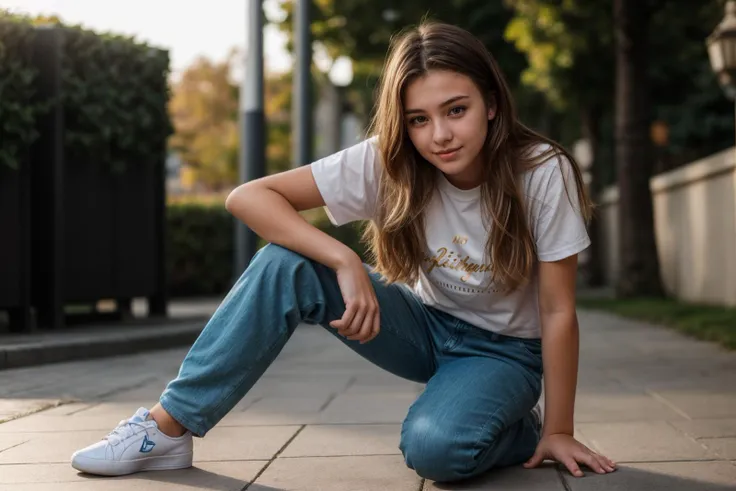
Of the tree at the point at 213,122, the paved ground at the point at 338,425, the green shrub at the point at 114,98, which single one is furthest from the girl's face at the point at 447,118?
the tree at the point at 213,122

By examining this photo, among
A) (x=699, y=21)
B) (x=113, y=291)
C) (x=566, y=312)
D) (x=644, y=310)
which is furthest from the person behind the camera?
(x=699, y=21)

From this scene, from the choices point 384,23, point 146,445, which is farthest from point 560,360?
point 384,23

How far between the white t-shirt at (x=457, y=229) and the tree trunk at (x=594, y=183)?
15.0 metres

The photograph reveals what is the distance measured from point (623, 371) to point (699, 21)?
32.8 feet

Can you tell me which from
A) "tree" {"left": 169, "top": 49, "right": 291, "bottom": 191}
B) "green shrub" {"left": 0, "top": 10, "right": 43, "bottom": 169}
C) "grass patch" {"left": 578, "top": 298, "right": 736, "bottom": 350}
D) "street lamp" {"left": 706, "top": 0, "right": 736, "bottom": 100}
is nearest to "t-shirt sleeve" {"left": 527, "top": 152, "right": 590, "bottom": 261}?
"grass patch" {"left": 578, "top": 298, "right": 736, "bottom": 350}

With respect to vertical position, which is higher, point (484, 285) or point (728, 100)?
point (728, 100)

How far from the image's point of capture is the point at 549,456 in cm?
314

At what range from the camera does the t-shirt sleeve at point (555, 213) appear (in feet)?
10.2

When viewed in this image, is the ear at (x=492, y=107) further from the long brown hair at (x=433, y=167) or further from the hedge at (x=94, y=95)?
the hedge at (x=94, y=95)

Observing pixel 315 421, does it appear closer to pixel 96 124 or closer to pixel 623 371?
pixel 623 371

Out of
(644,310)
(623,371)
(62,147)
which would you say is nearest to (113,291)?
(62,147)

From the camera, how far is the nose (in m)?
3.04

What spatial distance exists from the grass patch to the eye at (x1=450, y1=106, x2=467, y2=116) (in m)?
4.53

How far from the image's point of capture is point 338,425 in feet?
13.8
